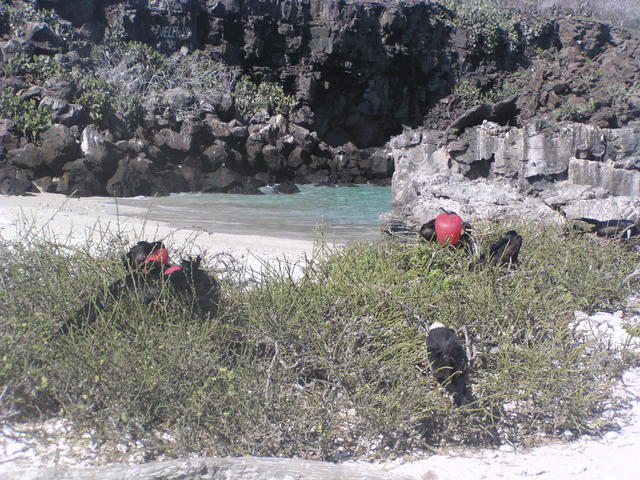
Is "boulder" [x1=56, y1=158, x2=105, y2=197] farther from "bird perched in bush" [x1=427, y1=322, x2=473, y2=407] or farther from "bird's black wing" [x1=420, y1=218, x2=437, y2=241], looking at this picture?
"bird perched in bush" [x1=427, y1=322, x2=473, y2=407]

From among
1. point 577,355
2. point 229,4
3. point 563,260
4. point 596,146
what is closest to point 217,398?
point 577,355

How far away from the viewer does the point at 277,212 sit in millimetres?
15359

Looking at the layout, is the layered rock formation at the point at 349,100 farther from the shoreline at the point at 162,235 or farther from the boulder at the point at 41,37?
the shoreline at the point at 162,235

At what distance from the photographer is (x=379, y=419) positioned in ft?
8.82

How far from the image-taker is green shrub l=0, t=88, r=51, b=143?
704 inches

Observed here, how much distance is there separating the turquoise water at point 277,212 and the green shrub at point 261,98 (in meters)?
7.25

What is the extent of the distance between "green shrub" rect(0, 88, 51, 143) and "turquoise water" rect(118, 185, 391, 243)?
3919 millimetres

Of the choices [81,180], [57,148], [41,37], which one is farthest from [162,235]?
[41,37]

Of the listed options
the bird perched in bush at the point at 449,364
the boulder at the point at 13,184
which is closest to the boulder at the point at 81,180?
the boulder at the point at 13,184

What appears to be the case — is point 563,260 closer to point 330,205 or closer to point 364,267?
point 364,267

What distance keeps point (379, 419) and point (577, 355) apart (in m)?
1.17

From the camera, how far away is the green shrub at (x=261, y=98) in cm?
2834

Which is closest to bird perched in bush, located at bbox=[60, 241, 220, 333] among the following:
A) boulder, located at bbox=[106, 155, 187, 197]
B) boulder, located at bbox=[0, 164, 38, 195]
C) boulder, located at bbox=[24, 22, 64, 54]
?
boulder, located at bbox=[0, 164, 38, 195]

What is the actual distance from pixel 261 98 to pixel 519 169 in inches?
855
